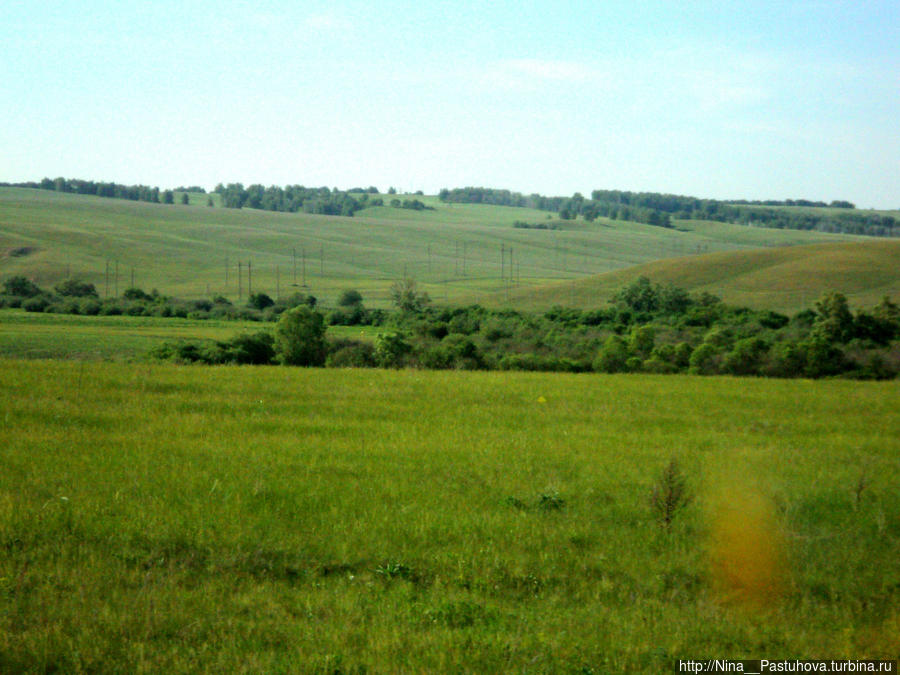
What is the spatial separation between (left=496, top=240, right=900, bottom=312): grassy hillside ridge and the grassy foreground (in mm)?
62255

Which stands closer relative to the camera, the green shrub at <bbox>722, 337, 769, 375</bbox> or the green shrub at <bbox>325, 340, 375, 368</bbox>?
the green shrub at <bbox>325, 340, 375, 368</bbox>

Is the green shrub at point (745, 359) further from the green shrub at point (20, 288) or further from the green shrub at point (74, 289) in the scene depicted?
the green shrub at point (74, 289)

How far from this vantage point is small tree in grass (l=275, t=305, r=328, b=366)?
113 feet

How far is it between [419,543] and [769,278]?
84.9 metres

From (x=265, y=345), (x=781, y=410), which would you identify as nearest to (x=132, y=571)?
(x=781, y=410)

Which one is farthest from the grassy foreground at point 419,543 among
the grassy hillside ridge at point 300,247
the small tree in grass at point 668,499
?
the grassy hillside ridge at point 300,247

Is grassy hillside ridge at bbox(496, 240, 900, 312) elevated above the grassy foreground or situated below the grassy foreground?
below

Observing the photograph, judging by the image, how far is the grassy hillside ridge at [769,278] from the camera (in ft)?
254

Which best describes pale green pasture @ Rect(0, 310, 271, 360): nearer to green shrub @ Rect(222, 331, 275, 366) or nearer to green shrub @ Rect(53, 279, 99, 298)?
green shrub @ Rect(222, 331, 275, 366)

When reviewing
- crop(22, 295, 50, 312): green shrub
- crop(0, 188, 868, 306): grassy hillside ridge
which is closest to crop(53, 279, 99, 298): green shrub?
crop(0, 188, 868, 306): grassy hillside ridge

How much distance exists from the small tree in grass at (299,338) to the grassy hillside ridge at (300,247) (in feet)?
188

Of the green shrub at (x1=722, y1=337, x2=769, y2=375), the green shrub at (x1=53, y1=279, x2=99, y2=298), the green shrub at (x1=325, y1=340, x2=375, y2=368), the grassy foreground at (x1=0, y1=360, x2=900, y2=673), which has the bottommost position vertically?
the green shrub at (x1=53, y1=279, x2=99, y2=298)

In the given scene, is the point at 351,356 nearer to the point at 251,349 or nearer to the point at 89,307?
the point at 251,349

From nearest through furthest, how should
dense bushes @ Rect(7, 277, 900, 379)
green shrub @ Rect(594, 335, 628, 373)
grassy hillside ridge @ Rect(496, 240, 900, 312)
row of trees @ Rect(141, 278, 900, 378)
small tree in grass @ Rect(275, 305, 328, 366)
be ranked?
small tree in grass @ Rect(275, 305, 328, 366)
dense bushes @ Rect(7, 277, 900, 379)
row of trees @ Rect(141, 278, 900, 378)
green shrub @ Rect(594, 335, 628, 373)
grassy hillside ridge @ Rect(496, 240, 900, 312)
